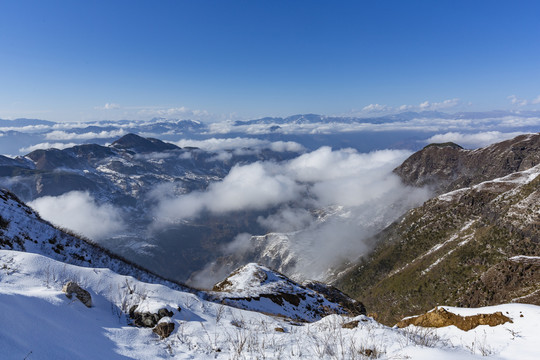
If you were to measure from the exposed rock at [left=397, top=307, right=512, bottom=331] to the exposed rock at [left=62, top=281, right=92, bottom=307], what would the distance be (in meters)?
14.2

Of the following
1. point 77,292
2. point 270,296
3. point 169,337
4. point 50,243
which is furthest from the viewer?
point 270,296

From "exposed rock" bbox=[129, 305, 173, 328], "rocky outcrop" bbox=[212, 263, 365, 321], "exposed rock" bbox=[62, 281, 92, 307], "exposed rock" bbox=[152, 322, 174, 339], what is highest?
"exposed rock" bbox=[62, 281, 92, 307]

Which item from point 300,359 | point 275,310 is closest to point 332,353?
point 300,359

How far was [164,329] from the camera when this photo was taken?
9195mm

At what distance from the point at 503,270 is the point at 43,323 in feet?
367

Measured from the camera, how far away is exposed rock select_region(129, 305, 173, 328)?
9.87 meters

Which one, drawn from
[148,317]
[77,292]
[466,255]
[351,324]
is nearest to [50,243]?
[77,292]

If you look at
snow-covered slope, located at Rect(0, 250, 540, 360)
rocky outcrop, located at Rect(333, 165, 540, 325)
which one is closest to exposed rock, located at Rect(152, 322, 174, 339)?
snow-covered slope, located at Rect(0, 250, 540, 360)

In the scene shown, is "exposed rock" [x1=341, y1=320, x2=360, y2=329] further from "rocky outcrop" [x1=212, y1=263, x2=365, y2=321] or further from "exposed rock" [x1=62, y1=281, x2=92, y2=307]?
"rocky outcrop" [x1=212, y1=263, x2=365, y2=321]

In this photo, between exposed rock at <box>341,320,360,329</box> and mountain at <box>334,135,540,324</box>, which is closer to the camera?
exposed rock at <box>341,320,360,329</box>

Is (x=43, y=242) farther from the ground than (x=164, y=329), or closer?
closer

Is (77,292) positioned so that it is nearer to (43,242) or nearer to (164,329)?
(164,329)

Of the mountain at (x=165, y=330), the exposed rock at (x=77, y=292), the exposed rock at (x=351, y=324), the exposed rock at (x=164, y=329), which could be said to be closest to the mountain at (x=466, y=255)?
the mountain at (x=165, y=330)

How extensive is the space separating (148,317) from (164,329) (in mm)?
1321
